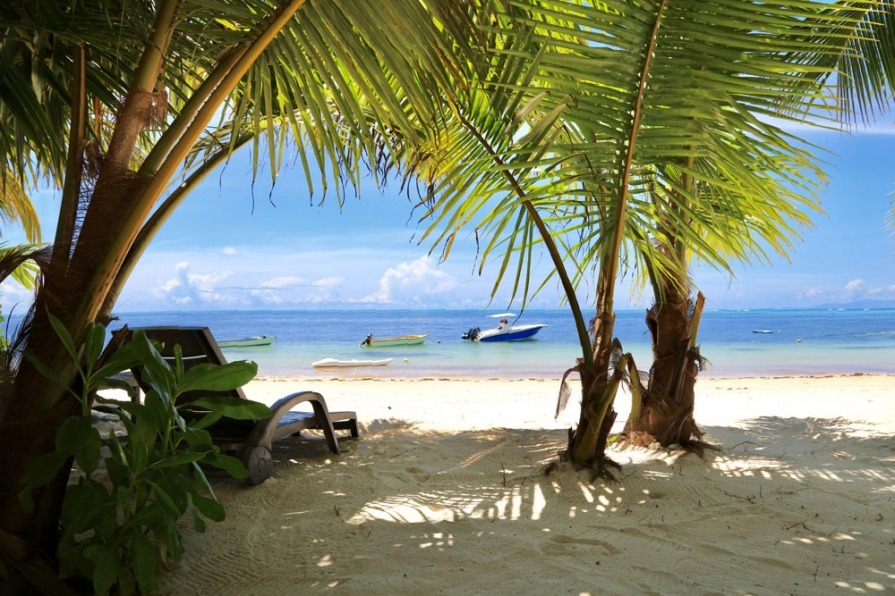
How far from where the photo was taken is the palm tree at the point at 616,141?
2.20m

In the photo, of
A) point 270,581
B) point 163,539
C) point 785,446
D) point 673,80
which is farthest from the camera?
point 785,446

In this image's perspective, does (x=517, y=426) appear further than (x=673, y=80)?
Yes

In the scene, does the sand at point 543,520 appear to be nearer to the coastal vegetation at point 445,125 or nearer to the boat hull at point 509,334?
the coastal vegetation at point 445,125

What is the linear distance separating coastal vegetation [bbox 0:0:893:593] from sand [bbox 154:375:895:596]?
1.24 feet

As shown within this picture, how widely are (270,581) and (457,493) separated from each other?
1021 mm

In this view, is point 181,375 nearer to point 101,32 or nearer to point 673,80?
point 101,32

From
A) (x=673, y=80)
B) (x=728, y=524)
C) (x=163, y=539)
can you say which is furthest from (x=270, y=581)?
(x=673, y=80)

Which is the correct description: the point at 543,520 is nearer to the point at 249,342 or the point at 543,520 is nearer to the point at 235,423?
the point at 235,423

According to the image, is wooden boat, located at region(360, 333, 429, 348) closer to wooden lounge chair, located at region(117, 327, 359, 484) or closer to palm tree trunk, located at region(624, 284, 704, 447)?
palm tree trunk, located at region(624, 284, 704, 447)

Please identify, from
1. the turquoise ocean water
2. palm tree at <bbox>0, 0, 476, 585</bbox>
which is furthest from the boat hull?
palm tree at <bbox>0, 0, 476, 585</bbox>

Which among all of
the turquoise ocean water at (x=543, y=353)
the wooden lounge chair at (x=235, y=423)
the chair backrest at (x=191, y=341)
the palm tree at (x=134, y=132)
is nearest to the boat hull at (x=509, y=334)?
the turquoise ocean water at (x=543, y=353)

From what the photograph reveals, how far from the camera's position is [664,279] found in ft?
11.4

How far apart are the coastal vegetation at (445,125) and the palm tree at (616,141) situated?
12 mm

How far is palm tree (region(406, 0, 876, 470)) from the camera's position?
7.22 feet
